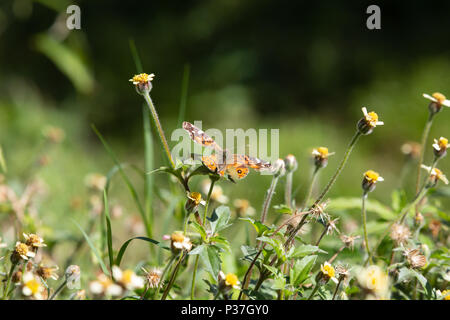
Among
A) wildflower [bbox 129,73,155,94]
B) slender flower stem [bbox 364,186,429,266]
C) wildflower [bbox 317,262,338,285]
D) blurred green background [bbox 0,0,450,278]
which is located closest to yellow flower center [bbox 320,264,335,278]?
wildflower [bbox 317,262,338,285]

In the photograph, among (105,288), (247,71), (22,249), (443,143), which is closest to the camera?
(105,288)

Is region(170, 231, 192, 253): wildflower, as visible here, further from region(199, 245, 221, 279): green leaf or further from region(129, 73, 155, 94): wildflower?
region(129, 73, 155, 94): wildflower

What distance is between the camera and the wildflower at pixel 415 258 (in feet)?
2.64

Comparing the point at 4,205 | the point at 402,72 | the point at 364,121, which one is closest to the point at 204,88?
the point at 402,72

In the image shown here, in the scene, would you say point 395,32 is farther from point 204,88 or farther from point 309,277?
point 309,277

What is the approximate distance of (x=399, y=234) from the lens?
0.91 metres

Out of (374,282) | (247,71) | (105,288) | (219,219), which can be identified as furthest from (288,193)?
(247,71)

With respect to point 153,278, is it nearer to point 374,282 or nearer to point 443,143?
point 374,282

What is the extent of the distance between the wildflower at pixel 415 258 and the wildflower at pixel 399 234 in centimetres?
7

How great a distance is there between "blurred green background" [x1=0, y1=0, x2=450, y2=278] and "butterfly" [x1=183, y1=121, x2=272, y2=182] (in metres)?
1.92

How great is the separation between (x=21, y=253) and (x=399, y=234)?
65 cm

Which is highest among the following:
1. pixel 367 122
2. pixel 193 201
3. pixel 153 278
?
pixel 367 122

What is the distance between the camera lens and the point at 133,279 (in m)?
0.64

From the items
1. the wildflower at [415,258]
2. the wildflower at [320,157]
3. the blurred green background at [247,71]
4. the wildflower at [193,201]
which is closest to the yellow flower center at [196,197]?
the wildflower at [193,201]
